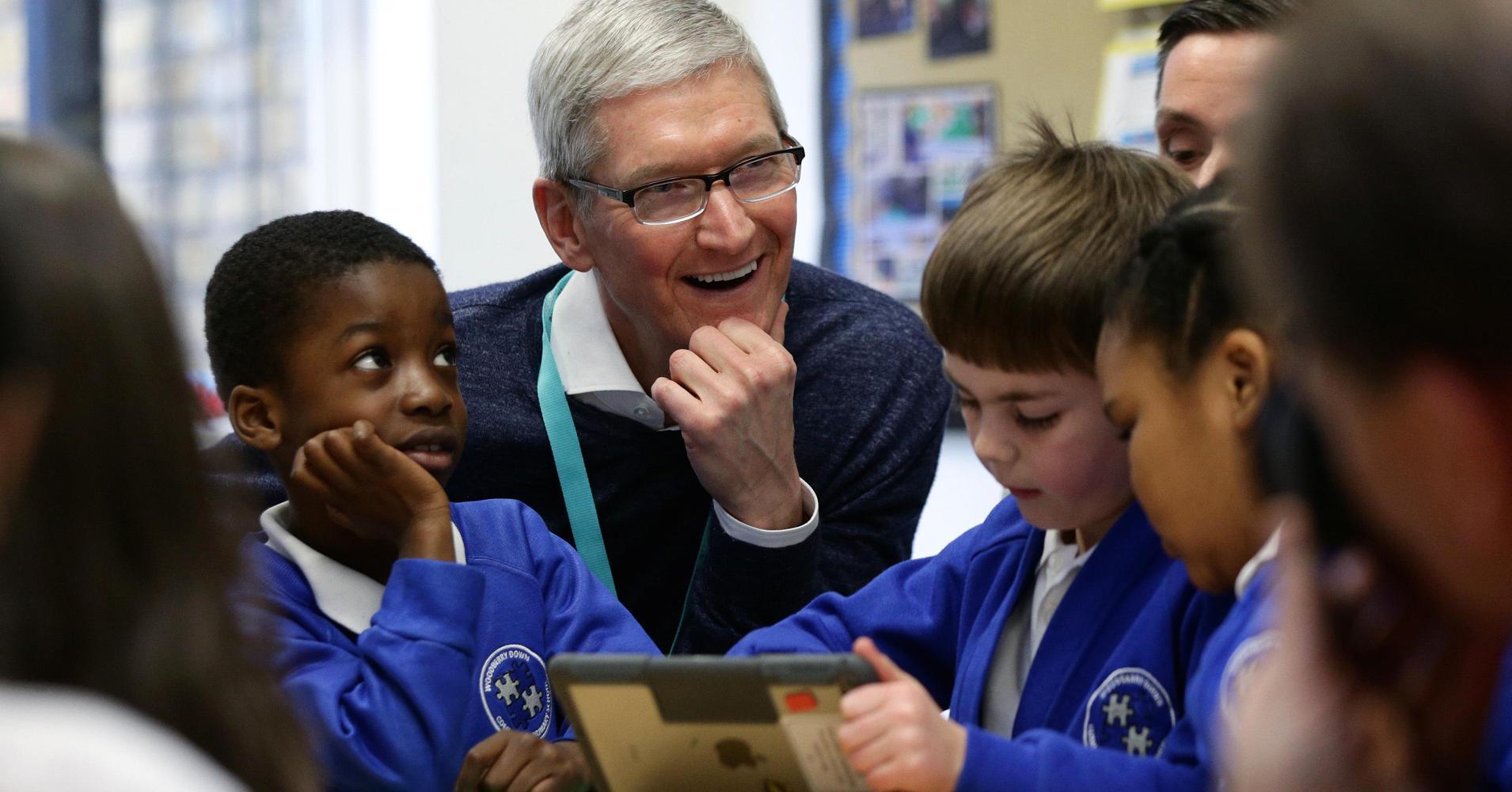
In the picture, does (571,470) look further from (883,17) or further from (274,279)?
(883,17)

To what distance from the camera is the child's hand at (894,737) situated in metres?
0.88

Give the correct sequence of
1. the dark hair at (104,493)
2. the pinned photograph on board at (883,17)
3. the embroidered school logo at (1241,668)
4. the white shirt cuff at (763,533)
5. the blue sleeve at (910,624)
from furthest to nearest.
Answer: the pinned photograph on board at (883,17) → the white shirt cuff at (763,533) → the blue sleeve at (910,624) → the embroidered school logo at (1241,668) → the dark hair at (104,493)

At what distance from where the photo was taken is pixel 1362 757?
21.0 inches

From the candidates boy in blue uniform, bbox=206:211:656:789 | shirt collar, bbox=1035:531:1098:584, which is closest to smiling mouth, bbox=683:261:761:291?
boy in blue uniform, bbox=206:211:656:789

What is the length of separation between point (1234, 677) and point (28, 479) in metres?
0.63

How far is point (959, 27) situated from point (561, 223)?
1.65 m

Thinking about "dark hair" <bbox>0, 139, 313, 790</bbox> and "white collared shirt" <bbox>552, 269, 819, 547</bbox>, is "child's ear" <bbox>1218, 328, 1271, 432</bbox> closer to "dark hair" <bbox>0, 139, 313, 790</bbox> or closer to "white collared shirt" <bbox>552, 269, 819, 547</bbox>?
"dark hair" <bbox>0, 139, 313, 790</bbox>

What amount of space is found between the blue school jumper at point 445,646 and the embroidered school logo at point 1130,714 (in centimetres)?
48

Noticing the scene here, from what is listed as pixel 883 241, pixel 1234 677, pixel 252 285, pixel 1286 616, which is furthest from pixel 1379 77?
pixel 883 241

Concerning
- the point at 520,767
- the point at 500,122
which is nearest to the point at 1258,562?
the point at 520,767

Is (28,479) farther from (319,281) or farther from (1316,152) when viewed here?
(319,281)

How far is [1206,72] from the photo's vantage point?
1.67m

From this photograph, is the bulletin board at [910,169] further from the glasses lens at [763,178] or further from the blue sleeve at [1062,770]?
the blue sleeve at [1062,770]

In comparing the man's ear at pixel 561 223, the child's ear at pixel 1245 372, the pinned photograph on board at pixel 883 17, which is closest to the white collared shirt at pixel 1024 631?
the child's ear at pixel 1245 372
